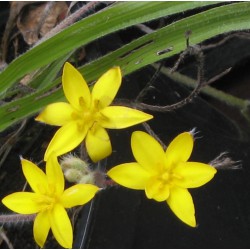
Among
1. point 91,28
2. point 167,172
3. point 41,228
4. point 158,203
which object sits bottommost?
point 41,228

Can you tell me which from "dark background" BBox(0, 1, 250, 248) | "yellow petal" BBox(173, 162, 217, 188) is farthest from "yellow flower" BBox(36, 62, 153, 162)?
"dark background" BBox(0, 1, 250, 248)

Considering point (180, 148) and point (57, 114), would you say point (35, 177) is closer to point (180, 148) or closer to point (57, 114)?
point (57, 114)

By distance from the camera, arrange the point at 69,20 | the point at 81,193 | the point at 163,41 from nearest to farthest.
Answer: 1. the point at 81,193
2. the point at 163,41
3. the point at 69,20

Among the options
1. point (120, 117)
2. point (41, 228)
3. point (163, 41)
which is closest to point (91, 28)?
point (163, 41)

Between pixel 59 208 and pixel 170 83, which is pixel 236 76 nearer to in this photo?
pixel 170 83

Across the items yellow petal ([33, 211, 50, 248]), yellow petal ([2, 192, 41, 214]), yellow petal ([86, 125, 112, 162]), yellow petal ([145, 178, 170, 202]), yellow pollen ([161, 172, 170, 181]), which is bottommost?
yellow petal ([33, 211, 50, 248])

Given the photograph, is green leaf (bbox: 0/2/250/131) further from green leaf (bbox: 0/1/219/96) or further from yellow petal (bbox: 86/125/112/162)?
yellow petal (bbox: 86/125/112/162)
